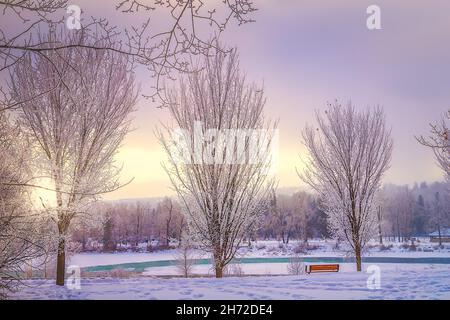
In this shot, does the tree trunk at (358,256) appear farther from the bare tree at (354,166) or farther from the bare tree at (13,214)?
the bare tree at (13,214)

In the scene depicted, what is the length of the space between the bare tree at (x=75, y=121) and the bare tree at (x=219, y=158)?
1.05m

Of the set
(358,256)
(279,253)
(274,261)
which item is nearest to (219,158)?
(358,256)

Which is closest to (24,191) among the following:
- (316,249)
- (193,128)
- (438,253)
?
(193,128)

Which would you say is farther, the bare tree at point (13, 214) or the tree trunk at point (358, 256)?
the tree trunk at point (358, 256)

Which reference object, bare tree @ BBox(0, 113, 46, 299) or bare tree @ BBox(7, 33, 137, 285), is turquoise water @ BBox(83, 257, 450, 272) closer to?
bare tree @ BBox(7, 33, 137, 285)

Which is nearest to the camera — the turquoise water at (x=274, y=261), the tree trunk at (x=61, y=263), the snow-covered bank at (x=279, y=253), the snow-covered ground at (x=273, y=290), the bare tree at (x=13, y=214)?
the snow-covered ground at (x=273, y=290)

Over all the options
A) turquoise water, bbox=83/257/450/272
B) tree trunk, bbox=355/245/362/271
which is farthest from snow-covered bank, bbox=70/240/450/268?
tree trunk, bbox=355/245/362/271

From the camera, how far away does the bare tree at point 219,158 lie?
7027 millimetres

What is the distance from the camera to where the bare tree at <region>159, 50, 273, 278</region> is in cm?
703

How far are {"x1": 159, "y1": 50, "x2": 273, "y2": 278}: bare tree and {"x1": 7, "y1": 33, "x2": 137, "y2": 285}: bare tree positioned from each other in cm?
105

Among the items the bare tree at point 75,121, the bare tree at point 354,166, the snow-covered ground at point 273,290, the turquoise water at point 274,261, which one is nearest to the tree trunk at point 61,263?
the bare tree at point 75,121

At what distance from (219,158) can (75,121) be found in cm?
260

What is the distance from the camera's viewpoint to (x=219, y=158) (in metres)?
6.99

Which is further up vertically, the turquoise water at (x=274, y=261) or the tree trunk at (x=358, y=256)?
the tree trunk at (x=358, y=256)
